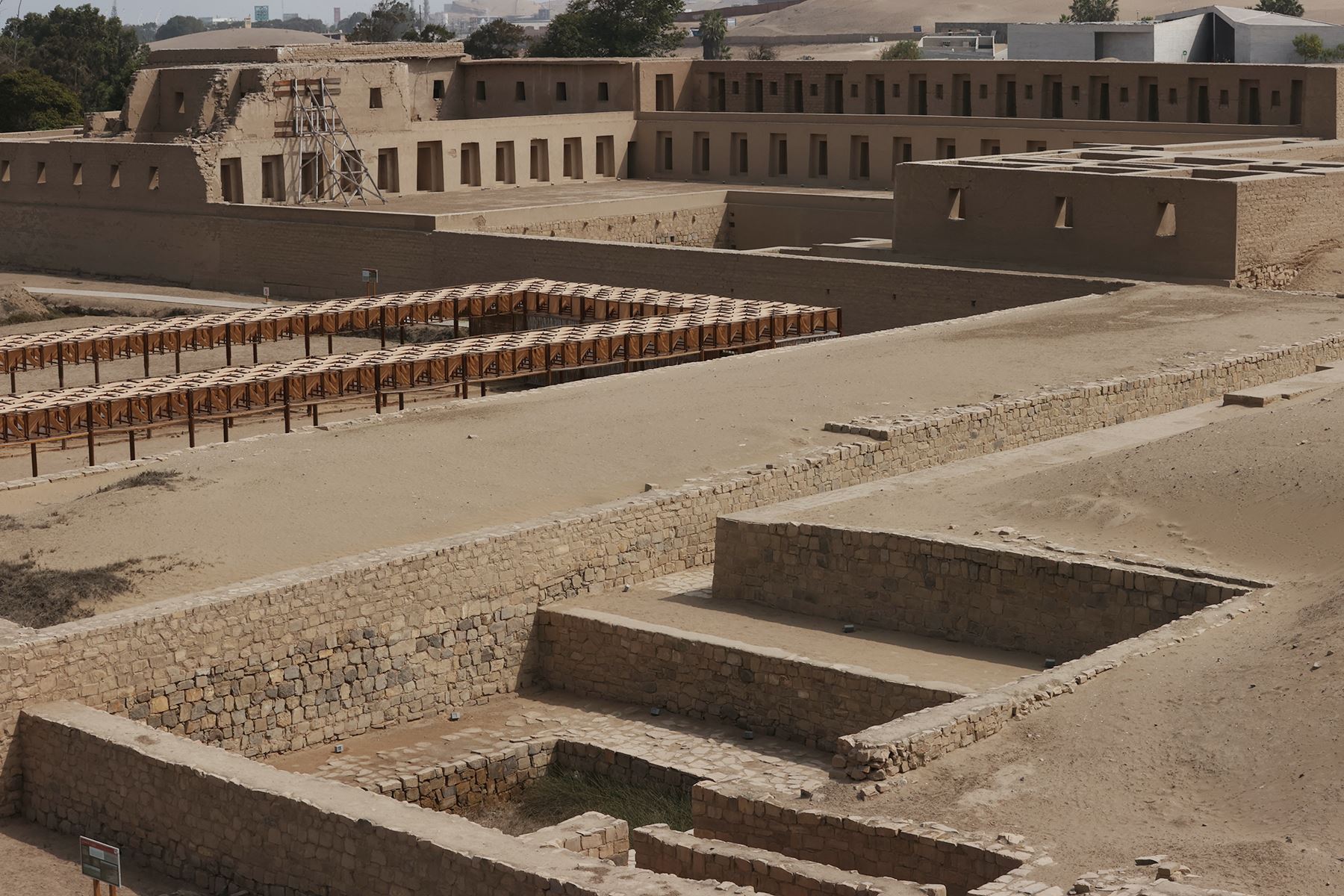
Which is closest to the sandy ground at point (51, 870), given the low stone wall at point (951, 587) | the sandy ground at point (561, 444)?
the sandy ground at point (561, 444)

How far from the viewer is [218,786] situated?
966cm

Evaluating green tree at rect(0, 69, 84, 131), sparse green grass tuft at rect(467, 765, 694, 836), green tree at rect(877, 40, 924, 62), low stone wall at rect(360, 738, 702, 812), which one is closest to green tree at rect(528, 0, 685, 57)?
green tree at rect(0, 69, 84, 131)

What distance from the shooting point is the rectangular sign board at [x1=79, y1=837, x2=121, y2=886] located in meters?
8.85

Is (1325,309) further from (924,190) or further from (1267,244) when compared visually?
(924,190)

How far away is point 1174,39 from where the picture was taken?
199 ft

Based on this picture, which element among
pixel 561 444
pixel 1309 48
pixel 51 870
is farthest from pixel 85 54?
pixel 51 870

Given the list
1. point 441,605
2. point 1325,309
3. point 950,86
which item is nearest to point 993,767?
point 441,605

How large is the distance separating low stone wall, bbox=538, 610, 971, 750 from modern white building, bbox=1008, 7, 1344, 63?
4687 centimetres

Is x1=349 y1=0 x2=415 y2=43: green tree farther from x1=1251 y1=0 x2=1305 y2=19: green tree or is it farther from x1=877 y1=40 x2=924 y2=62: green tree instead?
x1=1251 y1=0 x2=1305 y2=19: green tree

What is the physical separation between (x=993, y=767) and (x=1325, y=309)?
13619 millimetres

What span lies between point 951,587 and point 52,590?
210 inches

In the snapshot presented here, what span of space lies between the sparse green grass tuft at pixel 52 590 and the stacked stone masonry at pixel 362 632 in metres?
0.46

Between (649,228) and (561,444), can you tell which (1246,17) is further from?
(561,444)

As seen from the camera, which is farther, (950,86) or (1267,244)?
(950,86)
